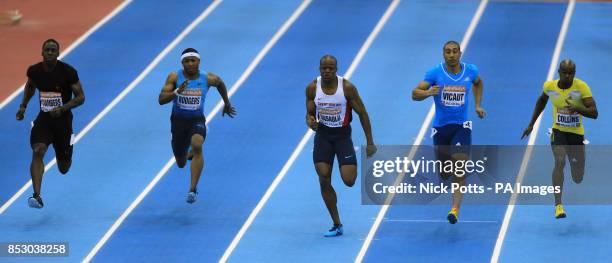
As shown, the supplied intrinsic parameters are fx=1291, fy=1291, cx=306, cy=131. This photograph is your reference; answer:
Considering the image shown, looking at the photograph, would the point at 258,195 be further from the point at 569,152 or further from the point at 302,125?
the point at 569,152

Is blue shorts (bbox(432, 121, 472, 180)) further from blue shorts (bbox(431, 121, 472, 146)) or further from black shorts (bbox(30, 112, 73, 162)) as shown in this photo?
black shorts (bbox(30, 112, 73, 162))

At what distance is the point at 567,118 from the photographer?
49.6ft

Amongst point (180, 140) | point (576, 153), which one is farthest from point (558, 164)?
point (180, 140)

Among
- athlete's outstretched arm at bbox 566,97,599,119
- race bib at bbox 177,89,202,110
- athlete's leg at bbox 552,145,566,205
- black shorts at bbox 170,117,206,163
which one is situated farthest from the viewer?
black shorts at bbox 170,117,206,163

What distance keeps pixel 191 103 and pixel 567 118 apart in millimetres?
4545

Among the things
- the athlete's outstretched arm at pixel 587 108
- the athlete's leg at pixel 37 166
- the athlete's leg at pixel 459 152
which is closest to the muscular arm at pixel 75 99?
the athlete's leg at pixel 37 166

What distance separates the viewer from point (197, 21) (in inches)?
966

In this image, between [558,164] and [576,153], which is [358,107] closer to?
[558,164]

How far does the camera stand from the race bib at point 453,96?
15.2m

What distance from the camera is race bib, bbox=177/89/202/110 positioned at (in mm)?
15859

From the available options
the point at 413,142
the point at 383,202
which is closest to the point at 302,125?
the point at 413,142

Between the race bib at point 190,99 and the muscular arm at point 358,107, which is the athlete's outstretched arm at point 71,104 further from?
the muscular arm at point 358,107

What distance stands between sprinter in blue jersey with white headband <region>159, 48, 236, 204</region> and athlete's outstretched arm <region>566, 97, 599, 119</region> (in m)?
4.19

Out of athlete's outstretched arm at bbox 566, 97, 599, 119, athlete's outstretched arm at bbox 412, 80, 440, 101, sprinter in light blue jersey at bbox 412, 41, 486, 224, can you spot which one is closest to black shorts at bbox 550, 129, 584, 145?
athlete's outstretched arm at bbox 566, 97, 599, 119
